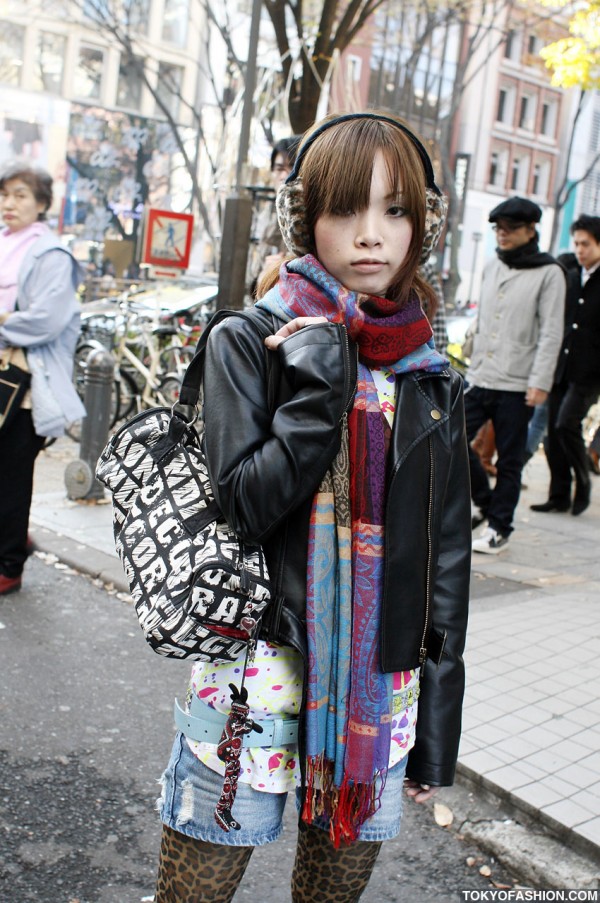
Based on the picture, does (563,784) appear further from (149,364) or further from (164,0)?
A: (164,0)

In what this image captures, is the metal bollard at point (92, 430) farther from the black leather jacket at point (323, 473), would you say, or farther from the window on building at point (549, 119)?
the window on building at point (549, 119)

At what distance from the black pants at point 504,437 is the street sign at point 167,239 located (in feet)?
16.4

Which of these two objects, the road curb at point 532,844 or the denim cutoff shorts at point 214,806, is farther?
the road curb at point 532,844

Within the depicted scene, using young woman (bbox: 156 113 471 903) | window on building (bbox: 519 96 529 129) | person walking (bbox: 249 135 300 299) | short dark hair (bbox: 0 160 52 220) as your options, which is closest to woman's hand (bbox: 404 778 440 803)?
young woman (bbox: 156 113 471 903)

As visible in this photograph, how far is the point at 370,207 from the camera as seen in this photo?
165 centimetres

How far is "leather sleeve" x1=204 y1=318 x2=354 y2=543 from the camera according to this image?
59.1 inches

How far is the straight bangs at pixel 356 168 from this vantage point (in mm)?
1633

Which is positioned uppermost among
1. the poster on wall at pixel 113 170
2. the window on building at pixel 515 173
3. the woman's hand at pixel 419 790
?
the window on building at pixel 515 173

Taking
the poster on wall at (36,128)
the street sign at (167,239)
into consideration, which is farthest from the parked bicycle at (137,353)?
the poster on wall at (36,128)

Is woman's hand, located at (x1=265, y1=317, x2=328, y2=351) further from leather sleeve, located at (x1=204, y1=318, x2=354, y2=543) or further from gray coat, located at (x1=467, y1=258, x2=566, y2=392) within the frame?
gray coat, located at (x1=467, y1=258, x2=566, y2=392)

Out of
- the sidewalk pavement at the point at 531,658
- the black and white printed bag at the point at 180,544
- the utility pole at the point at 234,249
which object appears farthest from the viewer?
the utility pole at the point at 234,249

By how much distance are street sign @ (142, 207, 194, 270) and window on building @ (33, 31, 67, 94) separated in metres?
20.8

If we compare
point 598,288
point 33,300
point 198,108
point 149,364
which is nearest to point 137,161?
point 198,108

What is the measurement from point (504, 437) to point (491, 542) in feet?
2.31
